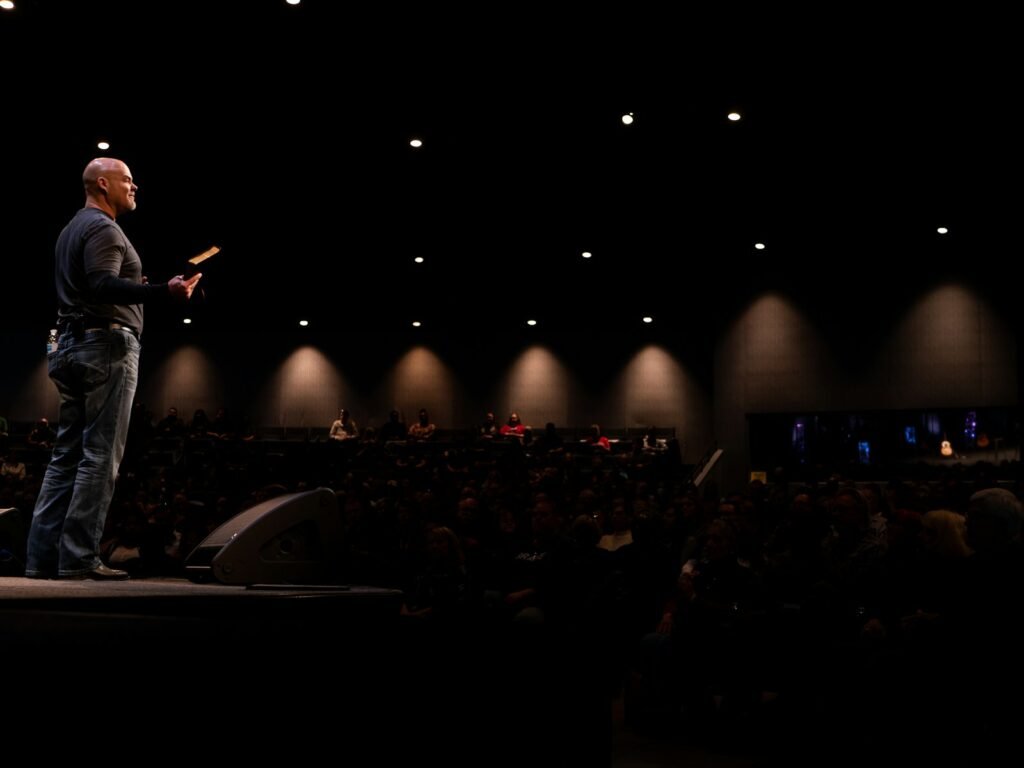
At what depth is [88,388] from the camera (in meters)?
3.12

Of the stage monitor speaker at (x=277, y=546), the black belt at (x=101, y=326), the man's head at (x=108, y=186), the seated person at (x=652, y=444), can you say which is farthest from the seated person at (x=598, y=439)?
the black belt at (x=101, y=326)

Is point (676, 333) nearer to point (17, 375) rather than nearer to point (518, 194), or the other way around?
point (518, 194)

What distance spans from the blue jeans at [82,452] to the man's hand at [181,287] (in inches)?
10.5

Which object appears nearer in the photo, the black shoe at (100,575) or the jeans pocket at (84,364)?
the black shoe at (100,575)

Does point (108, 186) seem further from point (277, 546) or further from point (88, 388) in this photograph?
point (277, 546)

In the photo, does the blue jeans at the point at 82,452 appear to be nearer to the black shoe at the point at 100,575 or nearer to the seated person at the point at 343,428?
the black shoe at the point at 100,575

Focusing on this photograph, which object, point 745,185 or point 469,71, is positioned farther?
point 745,185

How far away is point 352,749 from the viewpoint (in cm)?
193

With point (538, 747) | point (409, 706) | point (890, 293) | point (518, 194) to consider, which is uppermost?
point (518, 194)

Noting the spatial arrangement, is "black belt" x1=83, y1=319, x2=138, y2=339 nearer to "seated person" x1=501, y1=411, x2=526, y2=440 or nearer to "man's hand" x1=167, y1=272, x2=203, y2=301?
"man's hand" x1=167, y1=272, x2=203, y2=301

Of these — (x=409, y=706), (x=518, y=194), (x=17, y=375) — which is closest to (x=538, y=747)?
(x=409, y=706)

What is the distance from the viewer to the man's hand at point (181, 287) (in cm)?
311

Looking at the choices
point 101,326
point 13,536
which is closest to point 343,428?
point 13,536

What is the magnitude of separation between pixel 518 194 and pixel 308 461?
14.2 feet
